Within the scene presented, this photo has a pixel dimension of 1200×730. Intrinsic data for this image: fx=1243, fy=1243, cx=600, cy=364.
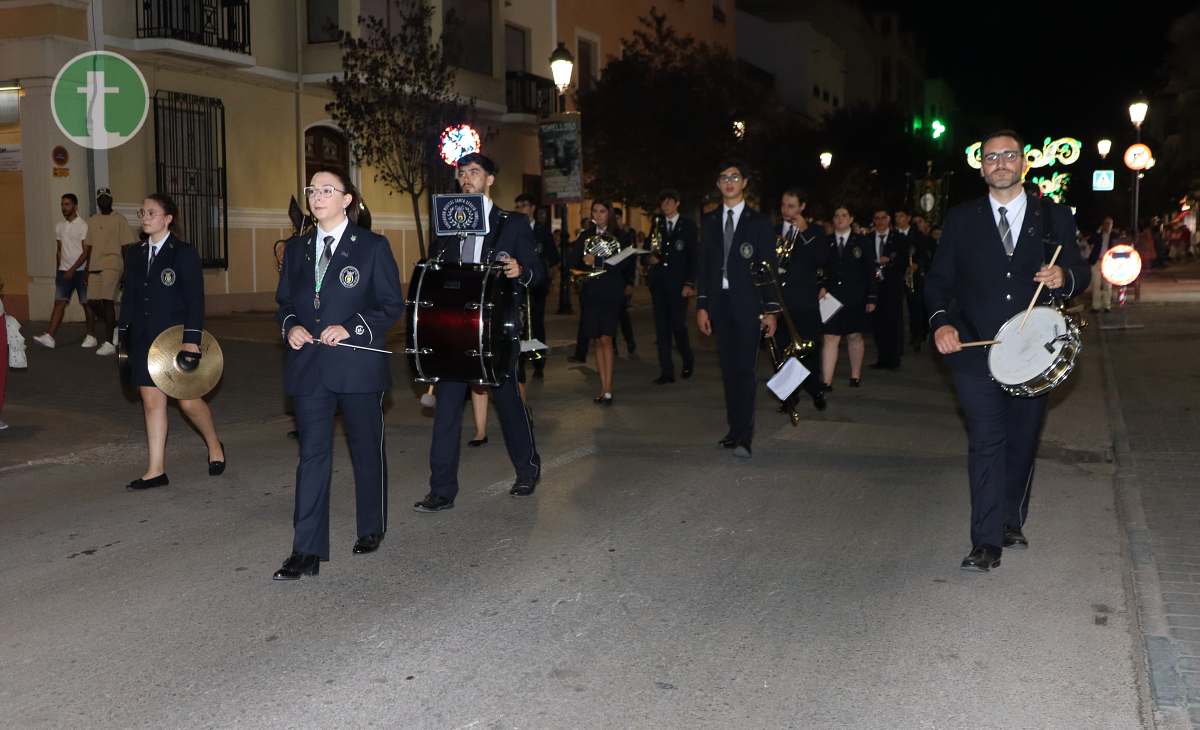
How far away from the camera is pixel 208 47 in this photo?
Result: 21.1 m

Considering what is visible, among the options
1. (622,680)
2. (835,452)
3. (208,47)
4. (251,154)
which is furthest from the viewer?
(251,154)

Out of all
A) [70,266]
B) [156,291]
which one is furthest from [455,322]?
[70,266]

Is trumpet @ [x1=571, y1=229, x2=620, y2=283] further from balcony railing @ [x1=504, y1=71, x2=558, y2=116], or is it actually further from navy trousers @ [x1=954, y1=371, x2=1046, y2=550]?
balcony railing @ [x1=504, y1=71, x2=558, y2=116]

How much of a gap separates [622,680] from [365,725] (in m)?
0.95

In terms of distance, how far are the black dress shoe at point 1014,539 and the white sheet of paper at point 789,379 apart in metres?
3.25

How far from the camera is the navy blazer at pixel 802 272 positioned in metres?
11.2

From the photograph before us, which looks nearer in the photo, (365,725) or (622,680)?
(365,725)

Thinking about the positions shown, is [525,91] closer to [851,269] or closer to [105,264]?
[105,264]

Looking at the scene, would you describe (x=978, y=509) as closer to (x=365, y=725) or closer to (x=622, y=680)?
(x=622, y=680)

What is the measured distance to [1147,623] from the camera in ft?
16.9

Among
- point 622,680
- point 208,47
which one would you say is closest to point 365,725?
point 622,680

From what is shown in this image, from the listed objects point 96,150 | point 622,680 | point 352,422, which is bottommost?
point 622,680

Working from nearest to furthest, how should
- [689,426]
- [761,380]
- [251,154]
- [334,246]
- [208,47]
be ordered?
[334,246] < [689,426] < [761,380] < [208,47] < [251,154]

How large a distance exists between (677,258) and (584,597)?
843cm
